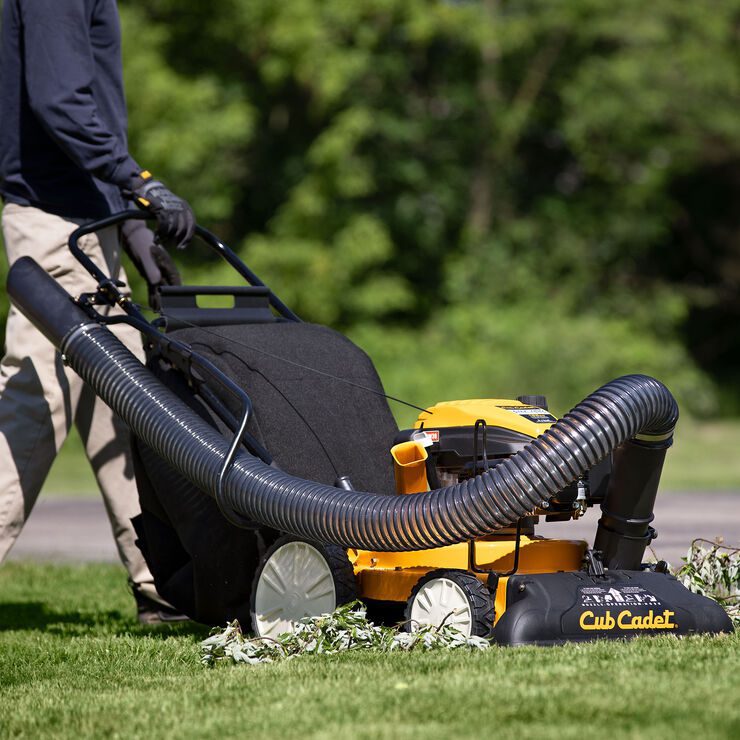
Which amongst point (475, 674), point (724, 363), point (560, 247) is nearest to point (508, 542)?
point (475, 674)

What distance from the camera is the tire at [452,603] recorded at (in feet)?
12.1

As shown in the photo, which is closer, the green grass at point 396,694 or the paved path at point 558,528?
the green grass at point 396,694

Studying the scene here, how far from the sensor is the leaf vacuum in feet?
11.9

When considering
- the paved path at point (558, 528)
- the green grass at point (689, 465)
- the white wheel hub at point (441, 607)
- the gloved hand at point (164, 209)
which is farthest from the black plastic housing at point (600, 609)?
the green grass at point (689, 465)

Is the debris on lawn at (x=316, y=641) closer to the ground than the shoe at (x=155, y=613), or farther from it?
→ farther from it

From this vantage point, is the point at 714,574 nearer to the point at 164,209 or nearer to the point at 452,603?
the point at 452,603

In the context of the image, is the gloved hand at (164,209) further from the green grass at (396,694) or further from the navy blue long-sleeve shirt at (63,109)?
the green grass at (396,694)

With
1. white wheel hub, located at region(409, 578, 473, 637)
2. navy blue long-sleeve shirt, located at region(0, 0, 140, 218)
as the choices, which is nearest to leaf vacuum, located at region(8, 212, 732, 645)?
white wheel hub, located at region(409, 578, 473, 637)

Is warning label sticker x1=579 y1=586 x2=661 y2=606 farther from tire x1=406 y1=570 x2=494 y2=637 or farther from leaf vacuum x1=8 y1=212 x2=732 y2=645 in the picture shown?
tire x1=406 y1=570 x2=494 y2=637

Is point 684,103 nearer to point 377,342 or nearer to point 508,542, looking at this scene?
point 377,342

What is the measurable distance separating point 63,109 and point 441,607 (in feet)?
6.67

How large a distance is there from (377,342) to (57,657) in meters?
15.1

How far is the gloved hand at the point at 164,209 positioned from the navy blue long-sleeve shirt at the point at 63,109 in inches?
2.1

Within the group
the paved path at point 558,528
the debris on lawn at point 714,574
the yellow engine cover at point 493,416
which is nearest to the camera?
the yellow engine cover at point 493,416
